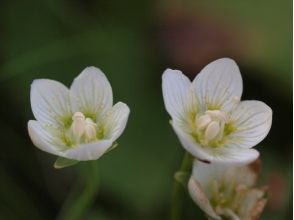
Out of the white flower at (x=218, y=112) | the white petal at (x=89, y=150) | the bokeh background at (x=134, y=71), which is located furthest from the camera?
the bokeh background at (x=134, y=71)

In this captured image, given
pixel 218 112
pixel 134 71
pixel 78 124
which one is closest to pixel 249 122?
pixel 218 112

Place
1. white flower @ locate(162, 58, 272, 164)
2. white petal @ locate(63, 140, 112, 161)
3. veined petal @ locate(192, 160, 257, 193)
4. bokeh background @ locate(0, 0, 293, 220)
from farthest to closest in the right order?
bokeh background @ locate(0, 0, 293, 220) < veined petal @ locate(192, 160, 257, 193) < white flower @ locate(162, 58, 272, 164) < white petal @ locate(63, 140, 112, 161)

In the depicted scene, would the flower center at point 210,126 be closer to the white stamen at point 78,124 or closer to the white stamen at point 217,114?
the white stamen at point 217,114

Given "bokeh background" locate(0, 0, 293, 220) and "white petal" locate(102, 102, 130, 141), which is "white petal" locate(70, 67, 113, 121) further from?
"bokeh background" locate(0, 0, 293, 220)

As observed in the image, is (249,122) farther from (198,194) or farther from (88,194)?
(88,194)

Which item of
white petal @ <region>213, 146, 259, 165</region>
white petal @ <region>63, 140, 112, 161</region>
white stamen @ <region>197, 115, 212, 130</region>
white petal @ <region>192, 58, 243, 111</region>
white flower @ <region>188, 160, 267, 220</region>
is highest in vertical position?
white petal @ <region>192, 58, 243, 111</region>

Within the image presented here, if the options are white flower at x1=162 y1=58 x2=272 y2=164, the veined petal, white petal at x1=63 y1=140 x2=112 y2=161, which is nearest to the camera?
white petal at x1=63 y1=140 x2=112 y2=161

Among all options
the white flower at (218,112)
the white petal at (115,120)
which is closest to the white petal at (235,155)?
the white flower at (218,112)

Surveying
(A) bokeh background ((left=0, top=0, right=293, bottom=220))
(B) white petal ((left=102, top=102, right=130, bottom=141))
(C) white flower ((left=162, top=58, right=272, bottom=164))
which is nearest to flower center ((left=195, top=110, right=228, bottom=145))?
(C) white flower ((left=162, top=58, right=272, bottom=164))
